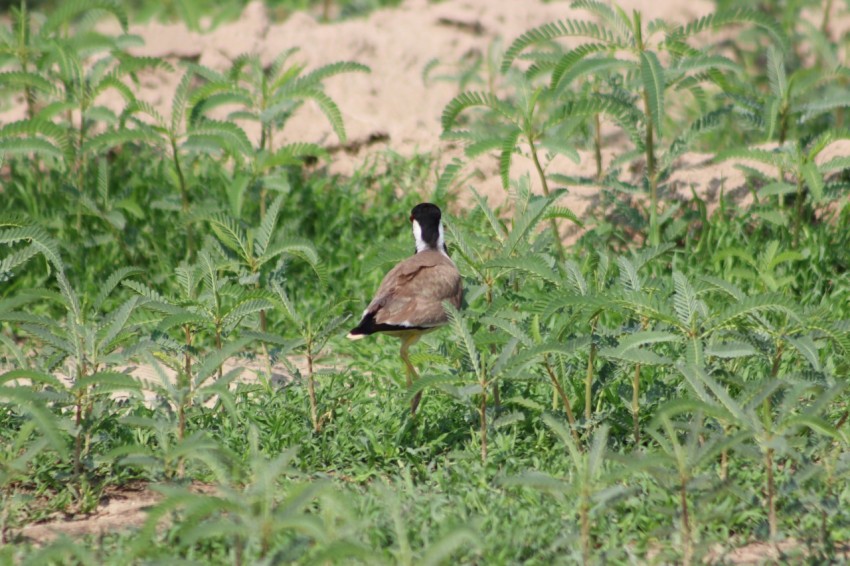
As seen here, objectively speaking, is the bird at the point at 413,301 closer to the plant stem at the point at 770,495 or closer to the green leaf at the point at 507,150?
the green leaf at the point at 507,150

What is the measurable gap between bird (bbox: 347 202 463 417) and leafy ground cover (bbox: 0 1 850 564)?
0.32ft

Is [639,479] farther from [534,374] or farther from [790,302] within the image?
[790,302]

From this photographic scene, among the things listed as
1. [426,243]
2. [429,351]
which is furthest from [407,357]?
[426,243]

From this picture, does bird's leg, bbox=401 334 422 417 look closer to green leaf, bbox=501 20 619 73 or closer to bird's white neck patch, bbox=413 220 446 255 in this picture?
bird's white neck patch, bbox=413 220 446 255

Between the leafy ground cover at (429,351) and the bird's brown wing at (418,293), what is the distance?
0.10 meters

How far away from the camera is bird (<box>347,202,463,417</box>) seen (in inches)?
200

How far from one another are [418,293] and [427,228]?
2.34ft

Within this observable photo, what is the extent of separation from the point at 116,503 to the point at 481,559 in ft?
4.58

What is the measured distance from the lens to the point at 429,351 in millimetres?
5387

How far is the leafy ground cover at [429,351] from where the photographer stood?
3889 millimetres

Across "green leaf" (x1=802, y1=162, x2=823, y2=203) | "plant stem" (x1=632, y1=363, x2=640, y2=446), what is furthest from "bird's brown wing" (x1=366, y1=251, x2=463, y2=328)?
"green leaf" (x1=802, y1=162, x2=823, y2=203)

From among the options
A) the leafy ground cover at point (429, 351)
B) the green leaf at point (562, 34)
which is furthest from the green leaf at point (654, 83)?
the green leaf at point (562, 34)

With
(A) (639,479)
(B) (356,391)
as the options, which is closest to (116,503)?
(B) (356,391)

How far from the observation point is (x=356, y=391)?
17.0 ft
